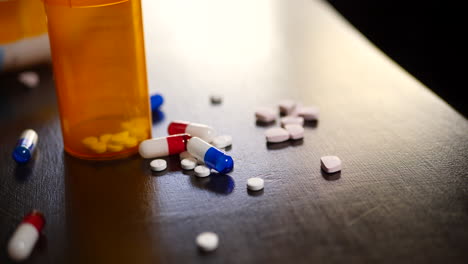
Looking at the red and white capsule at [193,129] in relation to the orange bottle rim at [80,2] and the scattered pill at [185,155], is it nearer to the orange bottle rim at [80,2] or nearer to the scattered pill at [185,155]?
the scattered pill at [185,155]

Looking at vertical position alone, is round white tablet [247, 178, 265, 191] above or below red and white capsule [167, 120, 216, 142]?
below

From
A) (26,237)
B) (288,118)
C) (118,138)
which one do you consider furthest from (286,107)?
(26,237)

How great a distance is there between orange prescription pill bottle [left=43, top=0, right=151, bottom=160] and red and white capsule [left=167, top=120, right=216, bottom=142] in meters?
0.07

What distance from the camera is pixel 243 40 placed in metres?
1.67

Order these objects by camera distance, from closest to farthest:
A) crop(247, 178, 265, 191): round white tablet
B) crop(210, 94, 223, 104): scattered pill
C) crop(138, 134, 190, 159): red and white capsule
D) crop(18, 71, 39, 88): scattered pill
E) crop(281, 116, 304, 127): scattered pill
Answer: crop(247, 178, 265, 191): round white tablet < crop(138, 134, 190, 159): red and white capsule < crop(281, 116, 304, 127): scattered pill < crop(210, 94, 223, 104): scattered pill < crop(18, 71, 39, 88): scattered pill

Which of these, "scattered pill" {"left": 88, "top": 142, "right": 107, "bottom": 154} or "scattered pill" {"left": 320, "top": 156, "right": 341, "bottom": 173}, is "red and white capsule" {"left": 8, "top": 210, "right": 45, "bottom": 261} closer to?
"scattered pill" {"left": 88, "top": 142, "right": 107, "bottom": 154}

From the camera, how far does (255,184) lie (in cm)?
90

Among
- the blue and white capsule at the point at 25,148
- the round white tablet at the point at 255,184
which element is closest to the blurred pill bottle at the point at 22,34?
the blue and white capsule at the point at 25,148

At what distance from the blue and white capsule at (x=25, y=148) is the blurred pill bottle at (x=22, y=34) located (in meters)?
0.36

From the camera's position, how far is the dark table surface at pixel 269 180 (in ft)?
2.52

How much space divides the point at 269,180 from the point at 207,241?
0.70ft

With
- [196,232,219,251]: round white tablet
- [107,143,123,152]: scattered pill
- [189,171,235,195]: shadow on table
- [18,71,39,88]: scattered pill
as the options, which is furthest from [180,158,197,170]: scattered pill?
[18,71,39,88]: scattered pill

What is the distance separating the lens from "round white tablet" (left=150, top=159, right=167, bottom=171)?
975 mm

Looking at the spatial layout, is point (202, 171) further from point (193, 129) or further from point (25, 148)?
point (25, 148)
